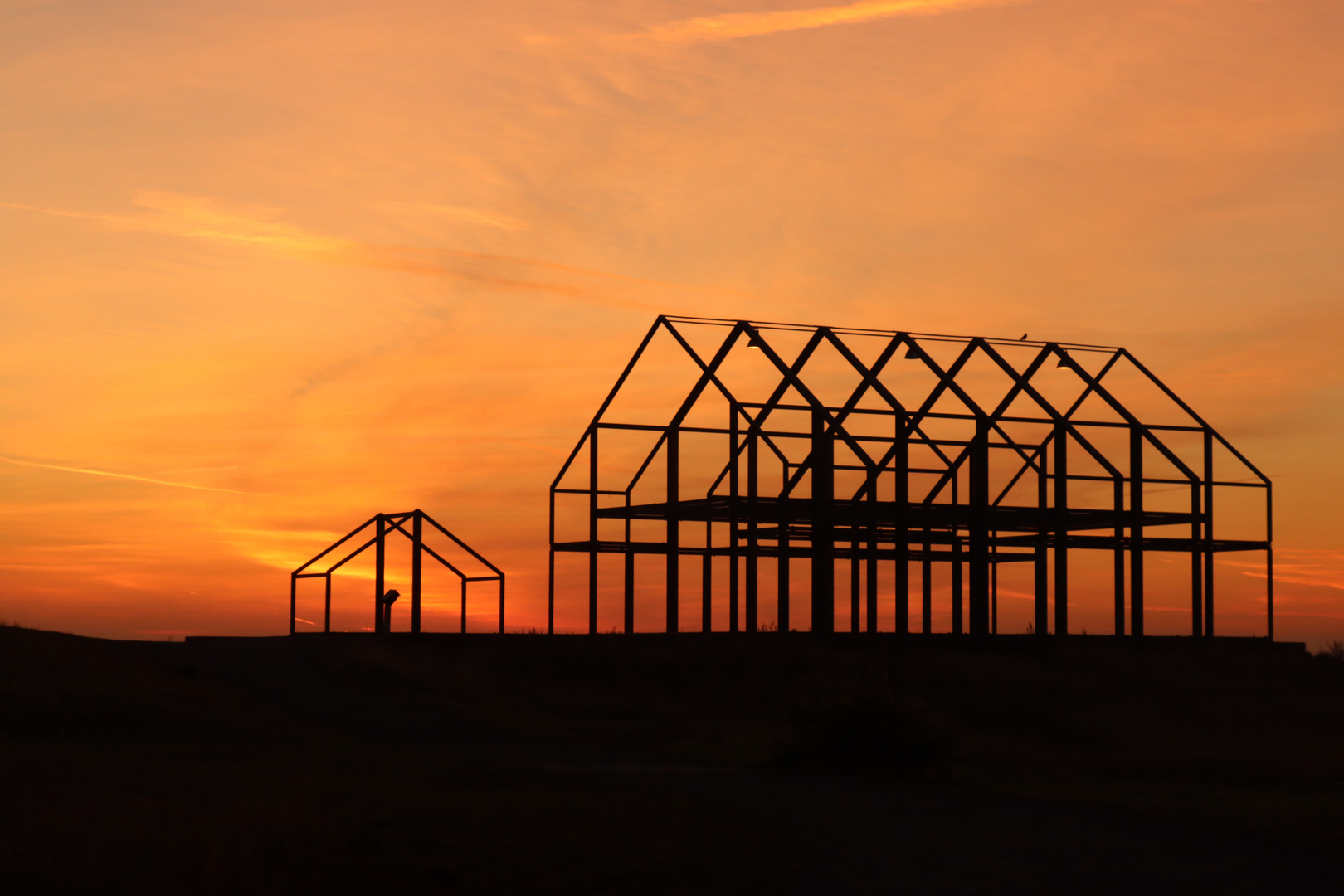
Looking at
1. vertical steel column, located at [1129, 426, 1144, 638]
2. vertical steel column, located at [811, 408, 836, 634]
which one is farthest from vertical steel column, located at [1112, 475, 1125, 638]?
vertical steel column, located at [811, 408, 836, 634]

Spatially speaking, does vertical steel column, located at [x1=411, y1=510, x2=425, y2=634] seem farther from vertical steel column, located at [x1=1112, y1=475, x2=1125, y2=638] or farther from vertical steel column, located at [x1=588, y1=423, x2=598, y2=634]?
vertical steel column, located at [x1=1112, y1=475, x2=1125, y2=638]

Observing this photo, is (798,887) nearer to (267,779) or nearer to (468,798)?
(468,798)

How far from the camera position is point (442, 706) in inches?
1113

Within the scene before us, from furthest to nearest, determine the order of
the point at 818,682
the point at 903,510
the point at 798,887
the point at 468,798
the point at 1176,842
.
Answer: the point at 903,510, the point at 818,682, the point at 468,798, the point at 1176,842, the point at 798,887

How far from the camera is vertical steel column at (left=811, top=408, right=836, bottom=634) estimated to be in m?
37.9

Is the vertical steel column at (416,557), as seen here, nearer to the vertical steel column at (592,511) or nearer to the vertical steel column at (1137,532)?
the vertical steel column at (592,511)

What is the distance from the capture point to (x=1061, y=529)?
39969mm

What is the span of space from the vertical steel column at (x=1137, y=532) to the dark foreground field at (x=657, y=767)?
276 cm

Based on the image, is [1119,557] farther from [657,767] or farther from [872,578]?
[657,767]

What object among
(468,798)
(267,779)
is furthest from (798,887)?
(267,779)

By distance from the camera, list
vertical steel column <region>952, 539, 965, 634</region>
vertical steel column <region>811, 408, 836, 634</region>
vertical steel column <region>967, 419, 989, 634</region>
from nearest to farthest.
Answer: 1. vertical steel column <region>811, 408, 836, 634</region>
2. vertical steel column <region>967, 419, 989, 634</region>
3. vertical steel column <region>952, 539, 965, 634</region>

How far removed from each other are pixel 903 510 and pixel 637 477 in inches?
313

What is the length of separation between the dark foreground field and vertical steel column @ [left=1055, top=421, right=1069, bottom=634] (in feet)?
4.58

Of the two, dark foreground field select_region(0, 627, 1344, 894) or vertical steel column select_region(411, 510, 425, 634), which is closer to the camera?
dark foreground field select_region(0, 627, 1344, 894)
